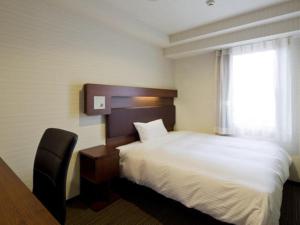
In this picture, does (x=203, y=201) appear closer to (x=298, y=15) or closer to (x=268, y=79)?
(x=268, y=79)

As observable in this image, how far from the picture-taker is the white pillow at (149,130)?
10.2ft

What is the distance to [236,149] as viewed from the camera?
8.41ft

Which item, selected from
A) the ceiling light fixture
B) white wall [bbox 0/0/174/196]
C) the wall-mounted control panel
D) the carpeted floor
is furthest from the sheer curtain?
the wall-mounted control panel

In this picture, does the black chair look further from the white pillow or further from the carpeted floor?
the white pillow

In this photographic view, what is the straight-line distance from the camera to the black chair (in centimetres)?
105

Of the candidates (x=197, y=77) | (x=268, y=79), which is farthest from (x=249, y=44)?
(x=197, y=77)

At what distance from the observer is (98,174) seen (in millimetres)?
2287

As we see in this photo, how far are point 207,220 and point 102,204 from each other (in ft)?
4.23

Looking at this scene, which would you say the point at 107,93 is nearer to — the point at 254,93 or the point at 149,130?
the point at 149,130

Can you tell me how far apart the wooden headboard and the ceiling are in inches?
44.0

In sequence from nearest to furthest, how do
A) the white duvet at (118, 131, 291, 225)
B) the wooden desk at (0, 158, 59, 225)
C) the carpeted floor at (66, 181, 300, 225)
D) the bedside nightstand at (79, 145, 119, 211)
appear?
the wooden desk at (0, 158, 59, 225)
the white duvet at (118, 131, 291, 225)
the carpeted floor at (66, 181, 300, 225)
the bedside nightstand at (79, 145, 119, 211)

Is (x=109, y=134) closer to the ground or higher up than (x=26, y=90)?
closer to the ground

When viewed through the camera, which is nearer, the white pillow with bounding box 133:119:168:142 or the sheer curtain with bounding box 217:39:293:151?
the sheer curtain with bounding box 217:39:293:151

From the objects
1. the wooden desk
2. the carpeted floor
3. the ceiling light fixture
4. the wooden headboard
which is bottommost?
the carpeted floor
